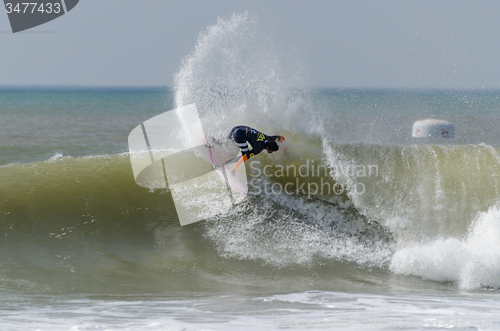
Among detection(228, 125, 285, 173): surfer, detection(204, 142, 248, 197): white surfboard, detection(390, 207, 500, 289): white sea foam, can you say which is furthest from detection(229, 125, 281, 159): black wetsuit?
detection(390, 207, 500, 289): white sea foam

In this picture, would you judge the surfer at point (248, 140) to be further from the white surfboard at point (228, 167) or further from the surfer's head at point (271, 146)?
the white surfboard at point (228, 167)

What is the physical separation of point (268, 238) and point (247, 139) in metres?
1.79

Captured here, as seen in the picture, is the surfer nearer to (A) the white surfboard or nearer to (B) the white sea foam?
(A) the white surfboard

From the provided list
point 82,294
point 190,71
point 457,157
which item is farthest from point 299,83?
point 82,294

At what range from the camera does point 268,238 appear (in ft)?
20.0

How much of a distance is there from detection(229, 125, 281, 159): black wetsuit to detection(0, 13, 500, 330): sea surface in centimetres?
69

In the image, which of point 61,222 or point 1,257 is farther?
point 61,222

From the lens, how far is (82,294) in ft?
14.3

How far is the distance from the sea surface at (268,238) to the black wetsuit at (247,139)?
0.69 metres

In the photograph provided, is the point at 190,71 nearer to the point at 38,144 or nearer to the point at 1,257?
the point at 1,257

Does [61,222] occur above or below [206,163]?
below

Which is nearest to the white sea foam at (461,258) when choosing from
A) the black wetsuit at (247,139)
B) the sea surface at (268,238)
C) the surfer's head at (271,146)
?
the sea surface at (268,238)

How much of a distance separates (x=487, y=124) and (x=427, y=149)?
46.0 feet

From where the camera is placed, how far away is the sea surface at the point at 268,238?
385 cm
